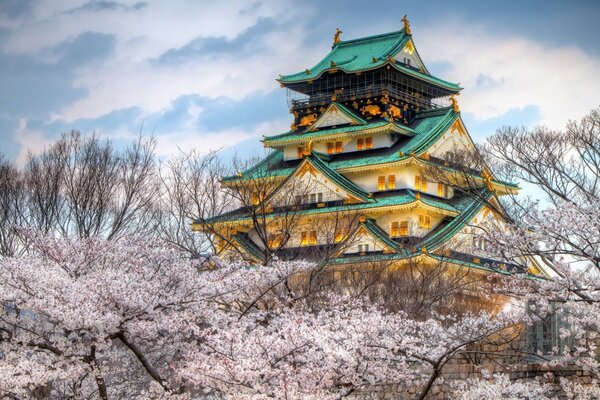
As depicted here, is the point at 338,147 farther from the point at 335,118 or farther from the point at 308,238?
the point at 308,238

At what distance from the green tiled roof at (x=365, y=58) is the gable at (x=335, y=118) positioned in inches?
96.5

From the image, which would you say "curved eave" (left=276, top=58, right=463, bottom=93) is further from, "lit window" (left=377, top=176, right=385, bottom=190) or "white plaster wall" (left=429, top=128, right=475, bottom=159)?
"lit window" (left=377, top=176, right=385, bottom=190)

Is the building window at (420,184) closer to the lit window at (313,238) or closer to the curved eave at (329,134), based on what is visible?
the curved eave at (329,134)

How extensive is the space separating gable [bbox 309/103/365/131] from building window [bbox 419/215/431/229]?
7.18 meters

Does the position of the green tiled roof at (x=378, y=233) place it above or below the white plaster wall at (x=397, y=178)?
below

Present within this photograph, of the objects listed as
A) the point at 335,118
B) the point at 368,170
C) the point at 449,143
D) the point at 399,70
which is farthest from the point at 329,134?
the point at 449,143

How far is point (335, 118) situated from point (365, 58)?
4.80 m

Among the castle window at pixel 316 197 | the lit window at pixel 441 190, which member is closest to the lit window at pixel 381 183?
the lit window at pixel 441 190

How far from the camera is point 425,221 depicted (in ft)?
181

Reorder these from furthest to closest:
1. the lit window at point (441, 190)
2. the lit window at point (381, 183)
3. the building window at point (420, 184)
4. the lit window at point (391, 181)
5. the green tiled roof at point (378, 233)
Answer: the lit window at point (441, 190), the lit window at point (381, 183), the building window at point (420, 184), the lit window at point (391, 181), the green tiled roof at point (378, 233)

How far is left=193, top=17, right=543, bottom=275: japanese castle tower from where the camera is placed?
5109 cm

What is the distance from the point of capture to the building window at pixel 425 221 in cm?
5470

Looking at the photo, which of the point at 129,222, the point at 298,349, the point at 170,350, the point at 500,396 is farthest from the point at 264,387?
the point at 129,222

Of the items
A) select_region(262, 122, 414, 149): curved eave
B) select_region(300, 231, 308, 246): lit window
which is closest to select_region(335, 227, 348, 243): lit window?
select_region(300, 231, 308, 246): lit window
